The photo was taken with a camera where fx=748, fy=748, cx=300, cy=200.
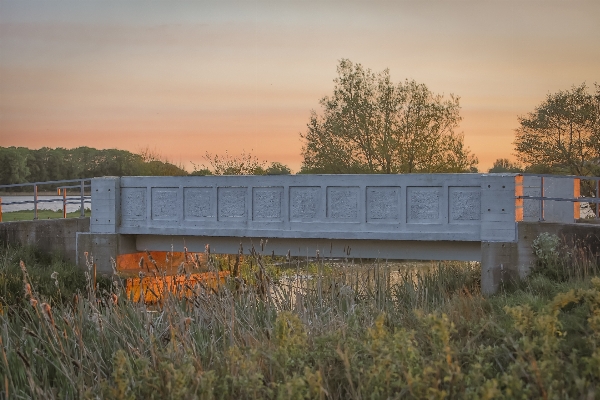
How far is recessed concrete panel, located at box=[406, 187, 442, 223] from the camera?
61.4ft

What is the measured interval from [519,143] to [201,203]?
67.8 ft

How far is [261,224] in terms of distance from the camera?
2061 centimetres

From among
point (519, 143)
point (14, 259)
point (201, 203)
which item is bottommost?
point (14, 259)

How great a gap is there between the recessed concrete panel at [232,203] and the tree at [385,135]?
16.1m

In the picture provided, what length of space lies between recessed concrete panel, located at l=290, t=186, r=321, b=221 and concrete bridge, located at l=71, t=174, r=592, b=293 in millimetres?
27

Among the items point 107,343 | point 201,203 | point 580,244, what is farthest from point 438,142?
point 107,343

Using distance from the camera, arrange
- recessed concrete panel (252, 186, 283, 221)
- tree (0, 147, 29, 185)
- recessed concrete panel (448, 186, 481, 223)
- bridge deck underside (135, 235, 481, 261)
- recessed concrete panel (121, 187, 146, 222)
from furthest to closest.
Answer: tree (0, 147, 29, 185) < recessed concrete panel (121, 187, 146, 222) < recessed concrete panel (252, 186, 283, 221) < bridge deck underside (135, 235, 481, 261) < recessed concrete panel (448, 186, 481, 223)

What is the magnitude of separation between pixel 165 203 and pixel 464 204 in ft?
29.2

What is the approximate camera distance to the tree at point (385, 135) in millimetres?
36812

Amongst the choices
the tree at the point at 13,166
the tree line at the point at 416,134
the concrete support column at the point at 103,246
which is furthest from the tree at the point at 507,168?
the tree at the point at 13,166

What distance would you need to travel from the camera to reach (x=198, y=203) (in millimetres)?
21703

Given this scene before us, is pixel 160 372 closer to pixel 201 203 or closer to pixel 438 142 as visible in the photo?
pixel 201 203

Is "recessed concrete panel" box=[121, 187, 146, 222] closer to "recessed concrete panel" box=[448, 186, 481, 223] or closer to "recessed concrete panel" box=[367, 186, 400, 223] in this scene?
"recessed concrete panel" box=[367, 186, 400, 223]

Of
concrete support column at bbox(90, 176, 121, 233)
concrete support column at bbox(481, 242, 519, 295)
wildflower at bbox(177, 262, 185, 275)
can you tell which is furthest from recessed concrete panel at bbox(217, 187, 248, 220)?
wildflower at bbox(177, 262, 185, 275)
